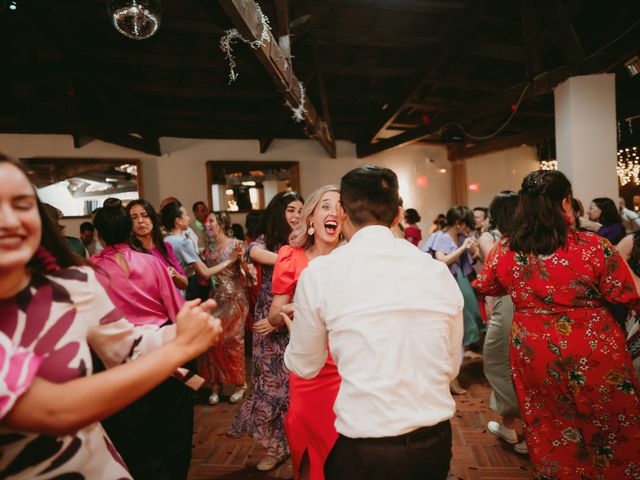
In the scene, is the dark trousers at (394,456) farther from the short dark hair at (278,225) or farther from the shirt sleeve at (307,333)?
the short dark hair at (278,225)

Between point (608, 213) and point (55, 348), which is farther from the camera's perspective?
point (608, 213)

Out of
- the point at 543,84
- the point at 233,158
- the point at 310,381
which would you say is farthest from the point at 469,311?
the point at 233,158

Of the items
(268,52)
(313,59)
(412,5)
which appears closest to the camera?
(268,52)

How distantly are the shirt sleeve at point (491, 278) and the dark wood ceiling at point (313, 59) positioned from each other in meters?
2.44

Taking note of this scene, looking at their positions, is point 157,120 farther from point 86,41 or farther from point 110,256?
point 110,256

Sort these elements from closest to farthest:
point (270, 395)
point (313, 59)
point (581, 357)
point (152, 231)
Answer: point (581, 357)
point (270, 395)
point (152, 231)
point (313, 59)

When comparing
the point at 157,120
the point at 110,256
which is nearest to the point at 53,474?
the point at 110,256

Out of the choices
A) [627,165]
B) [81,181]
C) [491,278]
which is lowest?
[491,278]

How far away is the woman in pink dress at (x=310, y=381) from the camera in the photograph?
1663mm

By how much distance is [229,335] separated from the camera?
3.78 m

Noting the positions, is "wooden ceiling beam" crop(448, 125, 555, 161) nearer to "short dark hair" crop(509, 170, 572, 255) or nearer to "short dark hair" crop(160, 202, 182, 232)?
"short dark hair" crop(509, 170, 572, 255)

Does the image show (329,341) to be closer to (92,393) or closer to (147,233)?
(92,393)

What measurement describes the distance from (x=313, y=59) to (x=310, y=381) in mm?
4474

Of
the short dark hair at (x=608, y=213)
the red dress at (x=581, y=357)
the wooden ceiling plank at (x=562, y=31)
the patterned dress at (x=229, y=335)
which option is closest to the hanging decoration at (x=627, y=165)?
the wooden ceiling plank at (x=562, y=31)
